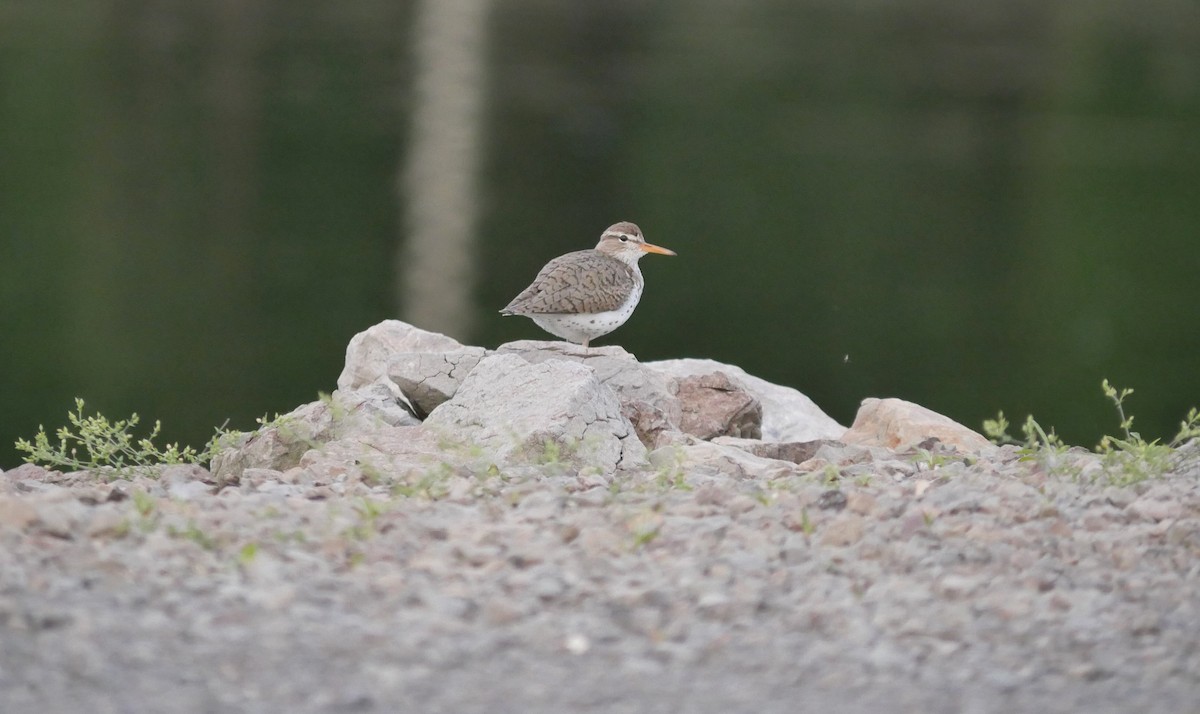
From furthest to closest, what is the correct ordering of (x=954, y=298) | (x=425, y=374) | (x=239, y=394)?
(x=954, y=298)
(x=239, y=394)
(x=425, y=374)

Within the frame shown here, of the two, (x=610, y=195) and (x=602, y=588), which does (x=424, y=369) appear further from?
(x=610, y=195)

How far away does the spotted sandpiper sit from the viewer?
9.31 metres

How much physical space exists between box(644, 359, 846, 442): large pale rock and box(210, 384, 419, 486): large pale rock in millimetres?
1711

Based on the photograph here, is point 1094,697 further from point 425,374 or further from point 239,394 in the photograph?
point 239,394

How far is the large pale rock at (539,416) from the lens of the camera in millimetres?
7098

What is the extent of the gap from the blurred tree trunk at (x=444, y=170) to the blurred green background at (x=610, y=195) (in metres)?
0.11

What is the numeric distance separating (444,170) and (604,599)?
26411 millimetres

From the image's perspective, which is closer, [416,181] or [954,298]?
[954,298]

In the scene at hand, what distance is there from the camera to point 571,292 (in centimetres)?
932

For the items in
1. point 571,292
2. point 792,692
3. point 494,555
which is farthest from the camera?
point 571,292

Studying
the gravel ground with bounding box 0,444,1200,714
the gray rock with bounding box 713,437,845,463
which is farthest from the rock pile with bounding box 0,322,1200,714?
the gray rock with bounding box 713,437,845,463

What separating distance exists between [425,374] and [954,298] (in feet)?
56.4

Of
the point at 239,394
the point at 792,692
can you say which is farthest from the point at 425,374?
the point at 239,394

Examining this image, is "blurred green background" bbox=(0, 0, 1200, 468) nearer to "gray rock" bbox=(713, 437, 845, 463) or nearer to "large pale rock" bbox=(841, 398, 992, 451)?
"large pale rock" bbox=(841, 398, 992, 451)
